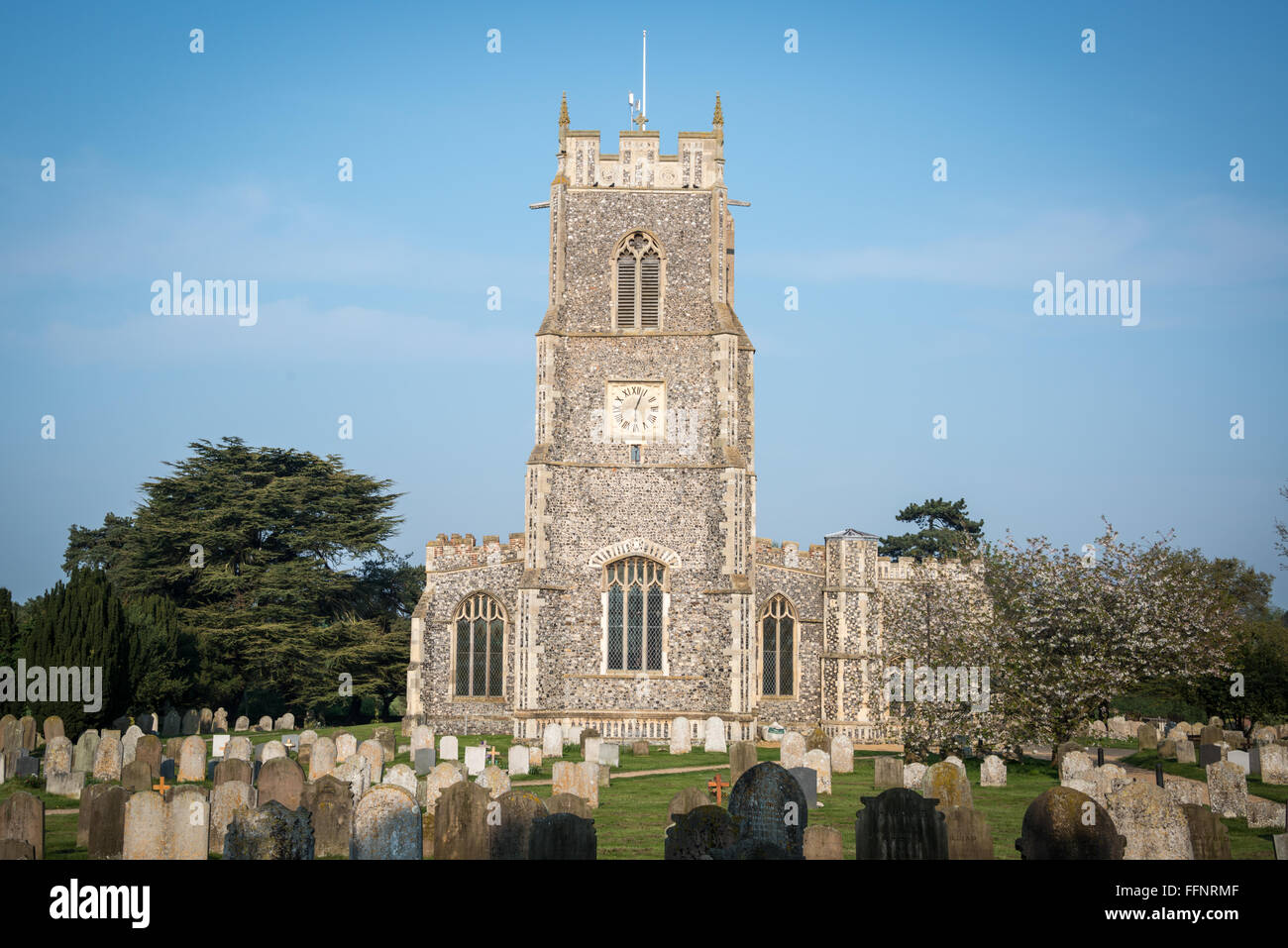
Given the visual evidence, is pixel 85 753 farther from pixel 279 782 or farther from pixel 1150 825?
pixel 1150 825

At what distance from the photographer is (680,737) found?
1189 inches

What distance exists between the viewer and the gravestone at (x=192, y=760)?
2334cm

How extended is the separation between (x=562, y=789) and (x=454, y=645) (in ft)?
55.3

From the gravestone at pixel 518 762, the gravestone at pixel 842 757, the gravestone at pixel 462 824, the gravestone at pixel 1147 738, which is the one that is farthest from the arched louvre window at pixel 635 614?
the gravestone at pixel 462 824

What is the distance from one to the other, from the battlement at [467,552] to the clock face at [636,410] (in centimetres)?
421

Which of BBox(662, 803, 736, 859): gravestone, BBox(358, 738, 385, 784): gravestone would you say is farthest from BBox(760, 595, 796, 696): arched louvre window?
BBox(662, 803, 736, 859): gravestone

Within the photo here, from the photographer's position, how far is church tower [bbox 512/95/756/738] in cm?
3344

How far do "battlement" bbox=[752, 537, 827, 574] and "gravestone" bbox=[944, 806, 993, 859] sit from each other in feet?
70.4

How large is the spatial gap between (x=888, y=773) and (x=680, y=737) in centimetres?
854

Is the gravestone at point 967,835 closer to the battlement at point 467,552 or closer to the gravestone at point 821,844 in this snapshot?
the gravestone at point 821,844

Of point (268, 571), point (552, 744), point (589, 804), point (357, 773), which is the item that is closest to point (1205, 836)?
point (589, 804)

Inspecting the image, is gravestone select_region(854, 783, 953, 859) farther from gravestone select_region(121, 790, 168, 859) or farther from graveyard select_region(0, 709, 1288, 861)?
gravestone select_region(121, 790, 168, 859)
